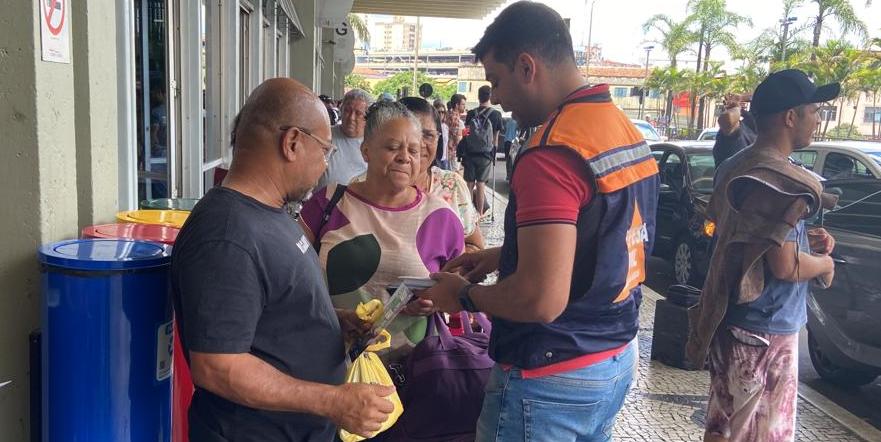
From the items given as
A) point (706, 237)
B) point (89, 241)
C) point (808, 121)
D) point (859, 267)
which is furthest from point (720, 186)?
point (706, 237)

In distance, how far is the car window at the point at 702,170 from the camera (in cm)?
785

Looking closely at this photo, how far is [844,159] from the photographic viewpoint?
276 inches

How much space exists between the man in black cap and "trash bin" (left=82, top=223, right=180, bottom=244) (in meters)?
2.15

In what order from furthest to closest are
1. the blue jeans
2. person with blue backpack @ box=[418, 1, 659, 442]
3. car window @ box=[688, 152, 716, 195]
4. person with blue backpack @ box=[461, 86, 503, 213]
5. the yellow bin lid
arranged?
person with blue backpack @ box=[461, 86, 503, 213]
car window @ box=[688, 152, 716, 195]
the yellow bin lid
the blue jeans
person with blue backpack @ box=[418, 1, 659, 442]

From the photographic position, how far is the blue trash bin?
1851 millimetres

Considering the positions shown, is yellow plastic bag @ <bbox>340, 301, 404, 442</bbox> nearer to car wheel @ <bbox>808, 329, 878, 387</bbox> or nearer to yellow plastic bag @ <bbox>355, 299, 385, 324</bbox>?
yellow plastic bag @ <bbox>355, 299, 385, 324</bbox>

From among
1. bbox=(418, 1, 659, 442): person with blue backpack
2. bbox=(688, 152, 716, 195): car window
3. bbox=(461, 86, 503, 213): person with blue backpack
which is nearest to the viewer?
bbox=(418, 1, 659, 442): person with blue backpack

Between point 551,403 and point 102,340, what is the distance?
1.21m

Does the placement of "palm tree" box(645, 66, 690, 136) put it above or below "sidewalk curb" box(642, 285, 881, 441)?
above

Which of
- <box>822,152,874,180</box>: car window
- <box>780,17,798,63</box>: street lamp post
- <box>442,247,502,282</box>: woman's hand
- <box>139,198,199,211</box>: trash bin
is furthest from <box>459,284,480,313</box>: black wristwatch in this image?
<box>780,17,798,63</box>: street lamp post

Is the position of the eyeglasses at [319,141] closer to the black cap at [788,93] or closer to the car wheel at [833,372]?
the black cap at [788,93]

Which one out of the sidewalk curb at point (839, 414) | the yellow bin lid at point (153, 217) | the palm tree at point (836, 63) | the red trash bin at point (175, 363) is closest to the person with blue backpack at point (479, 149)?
the sidewalk curb at point (839, 414)

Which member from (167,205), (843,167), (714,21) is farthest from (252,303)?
(714,21)

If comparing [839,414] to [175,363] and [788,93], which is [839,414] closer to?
[788,93]
